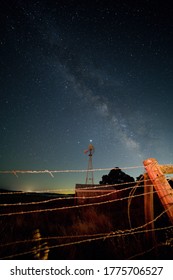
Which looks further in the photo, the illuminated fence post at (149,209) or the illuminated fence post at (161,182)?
the illuminated fence post at (149,209)

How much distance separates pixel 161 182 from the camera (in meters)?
3.33

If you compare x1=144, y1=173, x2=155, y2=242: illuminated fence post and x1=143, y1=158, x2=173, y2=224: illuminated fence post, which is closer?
x1=143, y1=158, x2=173, y2=224: illuminated fence post

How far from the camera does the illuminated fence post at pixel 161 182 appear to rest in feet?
10.2

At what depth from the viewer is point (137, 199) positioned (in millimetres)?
14961

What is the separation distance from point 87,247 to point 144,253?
1.34 m

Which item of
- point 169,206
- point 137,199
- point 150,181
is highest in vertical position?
point 150,181

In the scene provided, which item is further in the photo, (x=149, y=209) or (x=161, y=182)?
(x=149, y=209)

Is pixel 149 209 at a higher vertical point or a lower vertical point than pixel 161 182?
lower

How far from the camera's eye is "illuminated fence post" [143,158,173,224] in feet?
10.2
